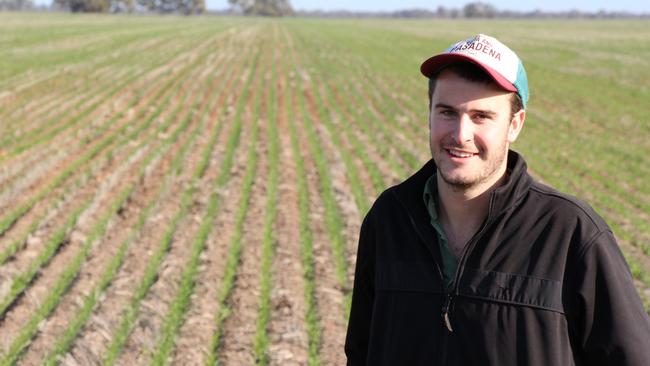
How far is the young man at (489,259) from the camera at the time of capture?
1.93 metres

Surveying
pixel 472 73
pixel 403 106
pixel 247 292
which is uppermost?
pixel 472 73

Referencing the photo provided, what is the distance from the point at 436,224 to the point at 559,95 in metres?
22.7

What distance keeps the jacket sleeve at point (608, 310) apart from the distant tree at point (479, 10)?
18030cm

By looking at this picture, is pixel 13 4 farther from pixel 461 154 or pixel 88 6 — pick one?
pixel 461 154

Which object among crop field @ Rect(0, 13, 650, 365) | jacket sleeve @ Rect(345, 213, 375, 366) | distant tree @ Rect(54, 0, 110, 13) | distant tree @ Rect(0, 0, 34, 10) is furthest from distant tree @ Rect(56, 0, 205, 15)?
jacket sleeve @ Rect(345, 213, 375, 366)

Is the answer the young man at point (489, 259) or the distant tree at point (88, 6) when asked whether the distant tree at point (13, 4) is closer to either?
the distant tree at point (88, 6)

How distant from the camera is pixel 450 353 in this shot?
206cm

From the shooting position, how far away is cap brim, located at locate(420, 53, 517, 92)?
1977 millimetres

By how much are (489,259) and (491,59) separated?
0.58 metres

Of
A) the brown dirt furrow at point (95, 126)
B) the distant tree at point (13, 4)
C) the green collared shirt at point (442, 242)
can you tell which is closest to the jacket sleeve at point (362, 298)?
the green collared shirt at point (442, 242)

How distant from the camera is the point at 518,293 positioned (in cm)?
198

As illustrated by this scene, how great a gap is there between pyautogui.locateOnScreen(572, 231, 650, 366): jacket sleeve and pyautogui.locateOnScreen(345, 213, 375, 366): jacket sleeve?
2.45 feet

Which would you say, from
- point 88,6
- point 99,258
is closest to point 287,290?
point 99,258

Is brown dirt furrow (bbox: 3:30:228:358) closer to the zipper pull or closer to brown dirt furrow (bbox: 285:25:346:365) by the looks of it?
brown dirt furrow (bbox: 285:25:346:365)
